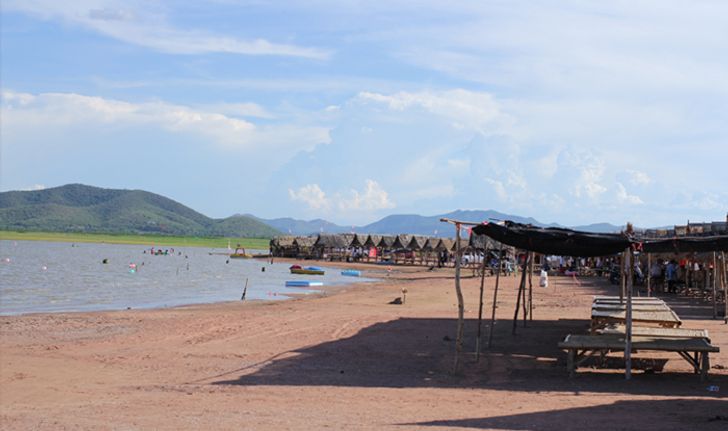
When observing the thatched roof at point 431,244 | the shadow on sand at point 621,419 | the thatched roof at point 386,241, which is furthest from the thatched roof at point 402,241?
the shadow on sand at point 621,419

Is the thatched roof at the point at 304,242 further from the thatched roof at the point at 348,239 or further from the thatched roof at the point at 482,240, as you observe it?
the thatched roof at the point at 482,240

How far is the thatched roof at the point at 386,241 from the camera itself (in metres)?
72.9

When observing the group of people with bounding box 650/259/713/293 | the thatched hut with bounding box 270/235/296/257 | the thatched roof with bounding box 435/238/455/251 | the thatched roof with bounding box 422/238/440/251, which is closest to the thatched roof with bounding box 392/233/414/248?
the thatched roof with bounding box 422/238/440/251

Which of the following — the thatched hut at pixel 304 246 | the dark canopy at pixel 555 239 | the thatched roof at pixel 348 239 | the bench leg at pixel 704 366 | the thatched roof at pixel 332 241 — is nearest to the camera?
the bench leg at pixel 704 366

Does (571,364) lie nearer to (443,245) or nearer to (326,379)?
(326,379)

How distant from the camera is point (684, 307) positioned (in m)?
24.8

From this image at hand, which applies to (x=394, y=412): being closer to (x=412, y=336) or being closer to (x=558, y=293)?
(x=412, y=336)

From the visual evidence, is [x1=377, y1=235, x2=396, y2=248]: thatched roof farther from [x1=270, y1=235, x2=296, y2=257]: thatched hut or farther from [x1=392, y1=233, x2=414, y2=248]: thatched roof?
[x1=270, y1=235, x2=296, y2=257]: thatched hut

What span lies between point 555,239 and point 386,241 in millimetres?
60599

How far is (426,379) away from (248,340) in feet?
17.6

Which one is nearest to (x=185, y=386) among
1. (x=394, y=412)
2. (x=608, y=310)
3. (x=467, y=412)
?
(x=394, y=412)

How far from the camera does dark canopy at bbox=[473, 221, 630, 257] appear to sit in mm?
12492

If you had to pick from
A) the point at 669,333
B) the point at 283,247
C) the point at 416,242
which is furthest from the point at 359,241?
the point at 669,333

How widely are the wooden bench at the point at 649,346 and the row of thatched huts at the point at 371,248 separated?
176ft
